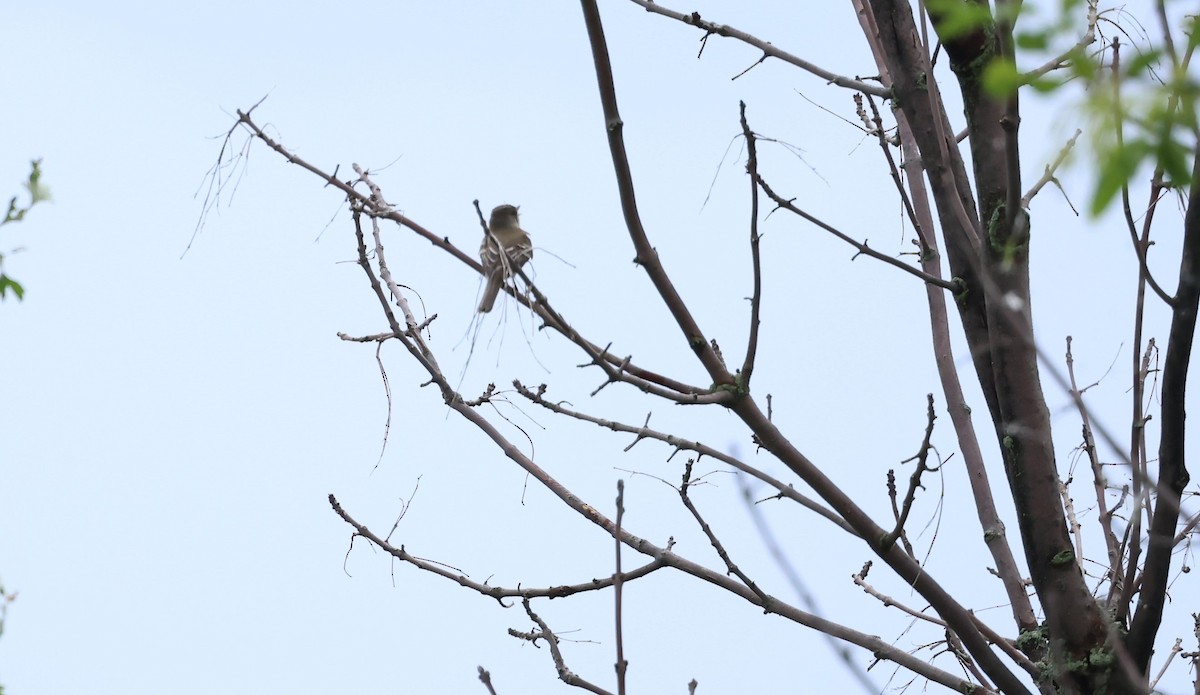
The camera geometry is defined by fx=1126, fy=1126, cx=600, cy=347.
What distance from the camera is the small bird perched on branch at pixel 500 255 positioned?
2553 millimetres

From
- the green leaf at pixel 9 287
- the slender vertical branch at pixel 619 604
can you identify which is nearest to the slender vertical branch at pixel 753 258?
the slender vertical branch at pixel 619 604

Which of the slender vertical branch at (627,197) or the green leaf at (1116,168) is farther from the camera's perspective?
the slender vertical branch at (627,197)

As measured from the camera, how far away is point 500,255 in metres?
2.58

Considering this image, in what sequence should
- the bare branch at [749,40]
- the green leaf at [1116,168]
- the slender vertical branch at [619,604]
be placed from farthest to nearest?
the bare branch at [749,40] < the slender vertical branch at [619,604] < the green leaf at [1116,168]

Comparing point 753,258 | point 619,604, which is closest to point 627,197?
point 753,258

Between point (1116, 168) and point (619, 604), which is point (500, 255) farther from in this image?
point (1116, 168)

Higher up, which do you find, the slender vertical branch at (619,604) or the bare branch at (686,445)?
the bare branch at (686,445)

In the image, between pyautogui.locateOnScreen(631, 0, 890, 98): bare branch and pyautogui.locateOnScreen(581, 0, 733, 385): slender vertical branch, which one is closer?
pyautogui.locateOnScreen(581, 0, 733, 385): slender vertical branch

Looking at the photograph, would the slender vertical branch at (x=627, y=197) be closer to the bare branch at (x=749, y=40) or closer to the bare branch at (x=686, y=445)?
the bare branch at (x=686, y=445)

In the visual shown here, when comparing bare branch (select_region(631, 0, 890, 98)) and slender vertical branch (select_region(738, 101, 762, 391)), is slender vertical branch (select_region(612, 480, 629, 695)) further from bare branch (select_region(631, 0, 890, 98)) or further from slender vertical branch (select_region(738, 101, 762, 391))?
bare branch (select_region(631, 0, 890, 98))

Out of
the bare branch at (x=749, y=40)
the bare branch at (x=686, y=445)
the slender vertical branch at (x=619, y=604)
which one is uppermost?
the bare branch at (x=749, y=40)

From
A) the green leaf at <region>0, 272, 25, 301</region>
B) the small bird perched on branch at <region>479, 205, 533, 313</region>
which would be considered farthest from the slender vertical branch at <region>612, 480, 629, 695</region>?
the green leaf at <region>0, 272, 25, 301</region>

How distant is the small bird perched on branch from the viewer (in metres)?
2.55

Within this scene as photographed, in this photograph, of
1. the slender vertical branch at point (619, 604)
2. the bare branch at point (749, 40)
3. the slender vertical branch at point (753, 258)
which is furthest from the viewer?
the bare branch at point (749, 40)
